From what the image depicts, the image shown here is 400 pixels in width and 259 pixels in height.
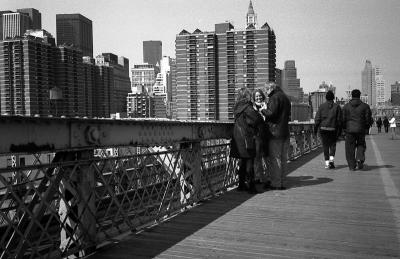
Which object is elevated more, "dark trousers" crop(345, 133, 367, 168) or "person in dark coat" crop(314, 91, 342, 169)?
"person in dark coat" crop(314, 91, 342, 169)

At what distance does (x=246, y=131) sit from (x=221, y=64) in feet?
577

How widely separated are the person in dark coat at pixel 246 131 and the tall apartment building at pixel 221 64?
170 m

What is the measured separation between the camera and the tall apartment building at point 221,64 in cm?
17712

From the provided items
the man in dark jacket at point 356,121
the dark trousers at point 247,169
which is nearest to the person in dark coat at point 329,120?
the man in dark jacket at point 356,121

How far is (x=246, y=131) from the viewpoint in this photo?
23.9 feet

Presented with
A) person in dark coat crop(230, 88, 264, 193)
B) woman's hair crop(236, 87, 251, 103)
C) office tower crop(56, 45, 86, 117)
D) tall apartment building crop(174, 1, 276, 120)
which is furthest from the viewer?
tall apartment building crop(174, 1, 276, 120)

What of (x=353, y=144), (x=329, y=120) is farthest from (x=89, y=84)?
(x=353, y=144)

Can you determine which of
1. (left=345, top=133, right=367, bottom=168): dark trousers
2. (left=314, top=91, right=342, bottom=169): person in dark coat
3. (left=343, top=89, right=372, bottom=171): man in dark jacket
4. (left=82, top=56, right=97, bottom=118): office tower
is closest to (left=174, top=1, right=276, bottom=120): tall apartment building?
(left=82, top=56, right=97, bottom=118): office tower

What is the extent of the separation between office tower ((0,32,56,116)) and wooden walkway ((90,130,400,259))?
141 m

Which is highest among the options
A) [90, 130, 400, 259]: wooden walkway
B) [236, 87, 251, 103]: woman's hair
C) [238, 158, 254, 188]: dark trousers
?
[236, 87, 251, 103]: woman's hair

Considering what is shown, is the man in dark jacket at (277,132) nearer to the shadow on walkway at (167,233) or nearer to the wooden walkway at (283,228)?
the wooden walkway at (283,228)

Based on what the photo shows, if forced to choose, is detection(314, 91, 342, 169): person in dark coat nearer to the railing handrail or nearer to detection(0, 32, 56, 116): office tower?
the railing handrail

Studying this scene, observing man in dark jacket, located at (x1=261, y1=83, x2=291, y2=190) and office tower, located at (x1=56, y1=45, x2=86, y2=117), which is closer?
man in dark jacket, located at (x1=261, y1=83, x2=291, y2=190)

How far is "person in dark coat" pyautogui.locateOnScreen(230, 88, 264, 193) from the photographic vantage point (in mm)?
7281
